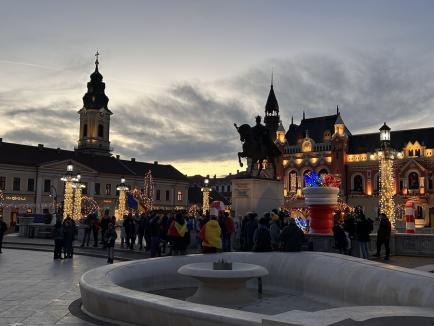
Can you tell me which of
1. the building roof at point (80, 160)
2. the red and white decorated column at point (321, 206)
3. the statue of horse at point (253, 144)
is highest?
the building roof at point (80, 160)

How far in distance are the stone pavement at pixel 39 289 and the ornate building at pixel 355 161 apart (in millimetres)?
54898

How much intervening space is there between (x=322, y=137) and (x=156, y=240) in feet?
219

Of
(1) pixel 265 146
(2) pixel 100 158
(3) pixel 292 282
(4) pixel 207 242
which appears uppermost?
(2) pixel 100 158

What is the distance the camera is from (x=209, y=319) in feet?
20.0

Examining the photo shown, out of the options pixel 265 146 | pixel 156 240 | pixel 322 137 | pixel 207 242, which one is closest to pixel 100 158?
pixel 322 137

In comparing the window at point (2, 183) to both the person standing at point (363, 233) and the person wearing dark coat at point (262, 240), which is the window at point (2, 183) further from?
the person wearing dark coat at point (262, 240)

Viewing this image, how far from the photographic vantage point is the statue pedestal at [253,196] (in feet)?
78.1

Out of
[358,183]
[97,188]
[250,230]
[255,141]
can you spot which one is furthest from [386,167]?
[97,188]

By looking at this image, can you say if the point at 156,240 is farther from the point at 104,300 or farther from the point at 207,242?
the point at 104,300

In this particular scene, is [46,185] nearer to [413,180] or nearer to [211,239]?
[413,180]

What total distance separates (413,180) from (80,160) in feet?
164

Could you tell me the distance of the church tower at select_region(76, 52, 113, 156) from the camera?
102750 millimetres

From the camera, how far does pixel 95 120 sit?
340 ft

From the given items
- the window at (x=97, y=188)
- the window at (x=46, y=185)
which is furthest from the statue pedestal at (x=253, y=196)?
the window at (x=97, y=188)
